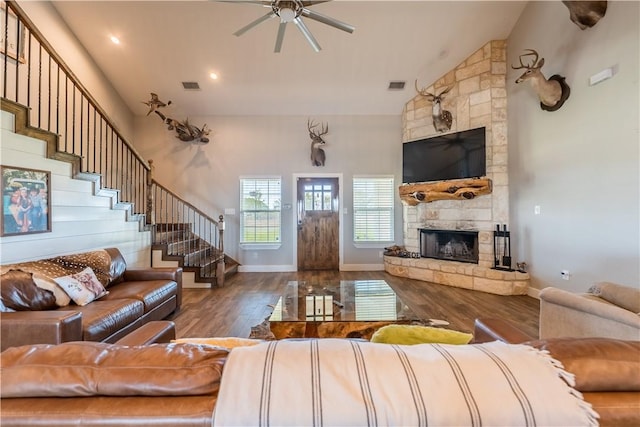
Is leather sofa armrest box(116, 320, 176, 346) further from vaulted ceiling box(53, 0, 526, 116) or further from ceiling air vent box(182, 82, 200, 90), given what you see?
ceiling air vent box(182, 82, 200, 90)

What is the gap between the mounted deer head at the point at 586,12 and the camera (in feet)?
10.5

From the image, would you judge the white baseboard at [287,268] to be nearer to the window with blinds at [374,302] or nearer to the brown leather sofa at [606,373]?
the window with blinds at [374,302]

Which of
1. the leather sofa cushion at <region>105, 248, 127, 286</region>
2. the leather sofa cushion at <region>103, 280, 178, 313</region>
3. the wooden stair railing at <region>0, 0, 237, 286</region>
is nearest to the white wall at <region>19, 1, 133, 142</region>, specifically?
the wooden stair railing at <region>0, 0, 237, 286</region>

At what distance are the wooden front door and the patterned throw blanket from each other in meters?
5.57

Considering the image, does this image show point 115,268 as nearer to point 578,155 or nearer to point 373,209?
point 373,209

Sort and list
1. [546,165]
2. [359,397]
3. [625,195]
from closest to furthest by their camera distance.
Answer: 1. [359,397]
2. [625,195]
3. [546,165]

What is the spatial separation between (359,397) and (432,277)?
16.3 feet

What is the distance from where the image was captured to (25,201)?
2.79 metres

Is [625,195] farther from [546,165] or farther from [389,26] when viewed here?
[389,26]

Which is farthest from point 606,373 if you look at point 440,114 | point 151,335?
point 440,114

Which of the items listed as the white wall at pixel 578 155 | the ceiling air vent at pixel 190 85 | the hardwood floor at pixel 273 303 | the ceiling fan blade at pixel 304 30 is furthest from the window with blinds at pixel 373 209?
the ceiling air vent at pixel 190 85

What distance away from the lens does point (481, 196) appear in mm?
4926

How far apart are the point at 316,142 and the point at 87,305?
182 inches

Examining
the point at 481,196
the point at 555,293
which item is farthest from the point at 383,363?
the point at 481,196
